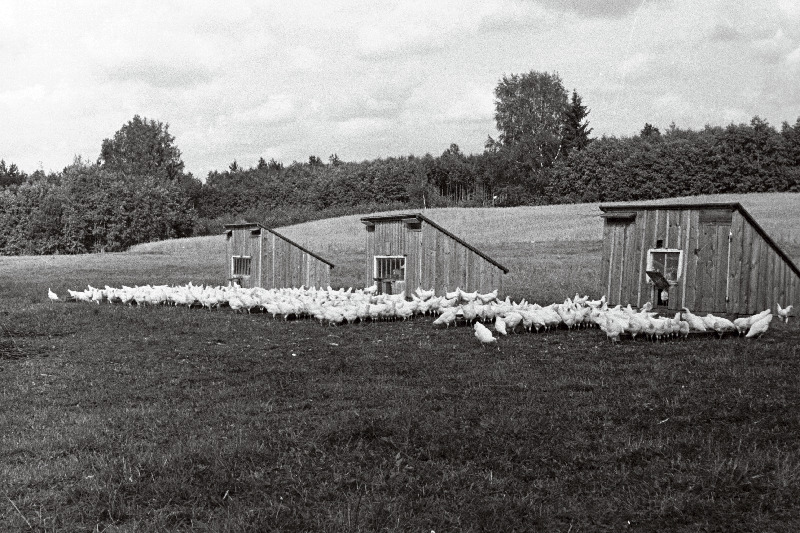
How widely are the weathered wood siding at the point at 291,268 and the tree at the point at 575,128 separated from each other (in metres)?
75.2

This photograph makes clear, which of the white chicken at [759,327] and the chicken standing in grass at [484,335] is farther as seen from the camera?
the chicken standing in grass at [484,335]

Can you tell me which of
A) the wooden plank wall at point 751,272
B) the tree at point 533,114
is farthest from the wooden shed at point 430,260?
the tree at point 533,114

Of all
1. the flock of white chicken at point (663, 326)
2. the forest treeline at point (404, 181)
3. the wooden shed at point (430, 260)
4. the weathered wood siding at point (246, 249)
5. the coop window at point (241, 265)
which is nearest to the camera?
the flock of white chicken at point (663, 326)

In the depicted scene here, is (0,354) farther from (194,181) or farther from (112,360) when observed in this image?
(194,181)

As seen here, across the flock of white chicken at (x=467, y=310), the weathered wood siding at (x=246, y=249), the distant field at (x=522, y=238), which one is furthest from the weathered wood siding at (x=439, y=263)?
the weathered wood siding at (x=246, y=249)

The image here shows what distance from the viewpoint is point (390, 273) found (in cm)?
2542

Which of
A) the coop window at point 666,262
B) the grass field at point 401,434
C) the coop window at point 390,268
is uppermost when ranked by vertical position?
the coop window at point 666,262

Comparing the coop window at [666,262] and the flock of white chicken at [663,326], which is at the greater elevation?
the coop window at [666,262]

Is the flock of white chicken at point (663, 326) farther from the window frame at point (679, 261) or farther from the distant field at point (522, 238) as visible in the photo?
the distant field at point (522, 238)

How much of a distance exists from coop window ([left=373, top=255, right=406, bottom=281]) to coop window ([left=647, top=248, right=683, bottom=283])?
7853 millimetres

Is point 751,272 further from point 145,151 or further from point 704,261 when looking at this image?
point 145,151

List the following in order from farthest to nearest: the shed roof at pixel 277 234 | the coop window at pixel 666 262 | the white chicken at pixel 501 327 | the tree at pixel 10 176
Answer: the tree at pixel 10 176, the shed roof at pixel 277 234, the coop window at pixel 666 262, the white chicken at pixel 501 327

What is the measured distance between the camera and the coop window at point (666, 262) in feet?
63.8

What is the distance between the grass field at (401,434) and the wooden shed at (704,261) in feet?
9.88
